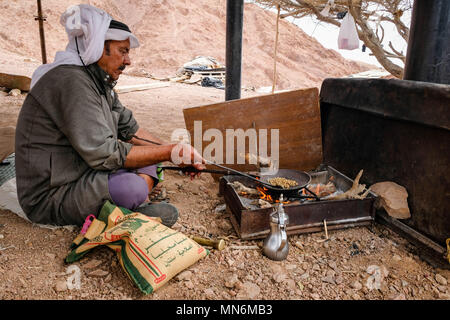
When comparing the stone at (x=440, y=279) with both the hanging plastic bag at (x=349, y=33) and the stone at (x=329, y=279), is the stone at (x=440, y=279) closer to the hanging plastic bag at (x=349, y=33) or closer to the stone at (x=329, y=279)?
the stone at (x=329, y=279)

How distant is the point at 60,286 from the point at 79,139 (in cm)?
94

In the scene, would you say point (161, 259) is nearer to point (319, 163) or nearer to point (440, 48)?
point (319, 163)

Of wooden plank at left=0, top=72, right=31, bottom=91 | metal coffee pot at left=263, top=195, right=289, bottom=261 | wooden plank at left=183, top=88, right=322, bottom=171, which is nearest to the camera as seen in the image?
metal coffee pot at left=263, top=195, right=289, bottom=261

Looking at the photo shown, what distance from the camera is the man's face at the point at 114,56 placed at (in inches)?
94.0

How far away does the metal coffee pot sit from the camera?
233 centimetres

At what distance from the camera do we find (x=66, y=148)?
234cm

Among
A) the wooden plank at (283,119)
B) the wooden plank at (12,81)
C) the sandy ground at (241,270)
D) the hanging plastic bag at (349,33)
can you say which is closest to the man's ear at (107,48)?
the wooden plank at (283,119)

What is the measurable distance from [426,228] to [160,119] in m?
5.62

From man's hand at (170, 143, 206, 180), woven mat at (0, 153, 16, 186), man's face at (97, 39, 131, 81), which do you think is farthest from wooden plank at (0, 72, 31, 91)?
man's hand at (170, 143, 206, 180)

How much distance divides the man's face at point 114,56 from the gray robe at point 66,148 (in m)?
0.06

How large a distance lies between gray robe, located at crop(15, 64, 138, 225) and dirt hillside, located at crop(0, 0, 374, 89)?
20.2 metres

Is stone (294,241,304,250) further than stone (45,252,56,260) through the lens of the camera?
Yes

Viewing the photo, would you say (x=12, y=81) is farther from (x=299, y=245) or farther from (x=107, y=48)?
(x=299, y=245)

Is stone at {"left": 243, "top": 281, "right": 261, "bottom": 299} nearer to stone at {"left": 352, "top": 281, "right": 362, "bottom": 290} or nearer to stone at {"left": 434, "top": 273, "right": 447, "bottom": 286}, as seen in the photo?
stone at {"left": 352, "top": 281, "right": 362, "bottom": 290}
